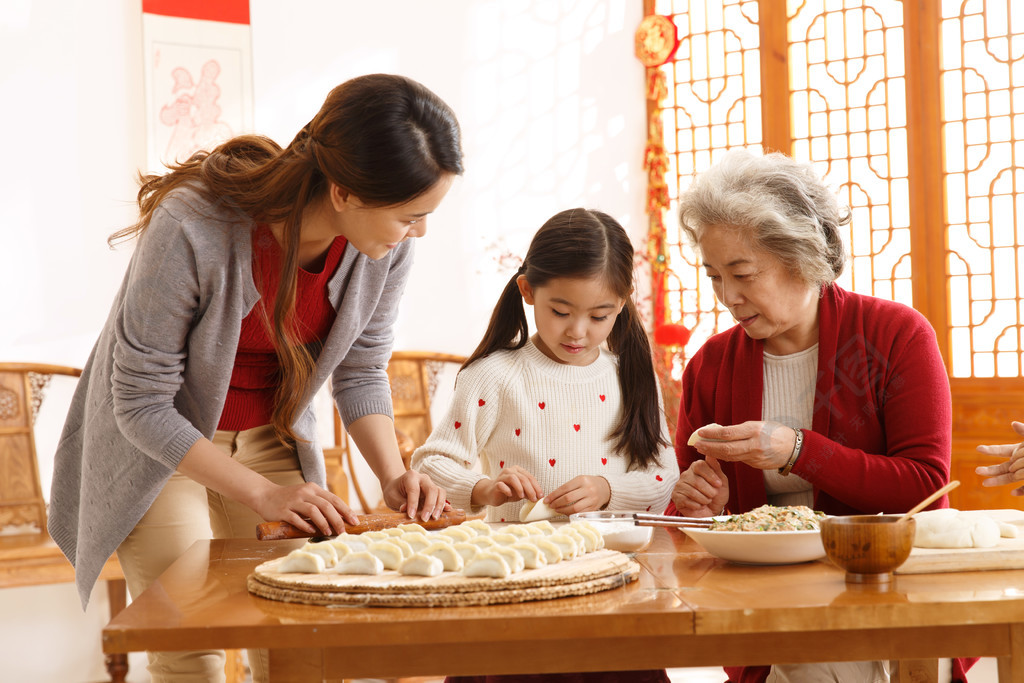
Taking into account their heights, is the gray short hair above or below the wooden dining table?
above

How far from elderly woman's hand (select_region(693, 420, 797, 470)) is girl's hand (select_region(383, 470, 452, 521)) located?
16.9 inches

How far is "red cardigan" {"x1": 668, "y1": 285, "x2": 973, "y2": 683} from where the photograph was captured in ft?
5.45

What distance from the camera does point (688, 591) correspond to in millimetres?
1118

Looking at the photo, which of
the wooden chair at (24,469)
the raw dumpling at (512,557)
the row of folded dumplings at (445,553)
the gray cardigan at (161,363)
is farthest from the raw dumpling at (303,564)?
the wooden chair at (24,469)

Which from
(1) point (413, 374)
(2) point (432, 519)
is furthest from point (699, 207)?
(1) point (413, 374)

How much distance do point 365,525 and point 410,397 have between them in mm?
2650

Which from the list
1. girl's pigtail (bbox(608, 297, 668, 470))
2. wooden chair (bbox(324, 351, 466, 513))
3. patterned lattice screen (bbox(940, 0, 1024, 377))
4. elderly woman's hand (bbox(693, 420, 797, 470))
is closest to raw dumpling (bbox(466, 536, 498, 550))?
elderly woman's hand (bbox(693, 420, 797, 470))

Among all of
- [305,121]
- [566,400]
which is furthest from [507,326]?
[305,121]

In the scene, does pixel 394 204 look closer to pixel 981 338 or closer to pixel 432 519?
pixel 432 519

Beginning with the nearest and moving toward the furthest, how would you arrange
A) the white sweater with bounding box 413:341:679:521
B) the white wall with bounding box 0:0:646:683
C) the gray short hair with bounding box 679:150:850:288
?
the gray short hair with bounding box 679:150:850:288, the white sweater with bounding box 413:341:679:521, the white wall with bounding box 0:0:646:683

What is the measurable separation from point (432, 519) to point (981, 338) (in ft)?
10.7

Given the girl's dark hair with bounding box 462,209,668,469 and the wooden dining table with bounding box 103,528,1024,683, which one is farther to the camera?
the girl's dark hair with bounding box 462,209,668,469

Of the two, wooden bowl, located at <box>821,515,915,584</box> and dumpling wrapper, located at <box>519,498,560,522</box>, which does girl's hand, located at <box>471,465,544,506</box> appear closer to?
dumpling wrapper, located at <box>519,498,560,522</box>

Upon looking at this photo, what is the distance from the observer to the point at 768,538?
1.22 meters
